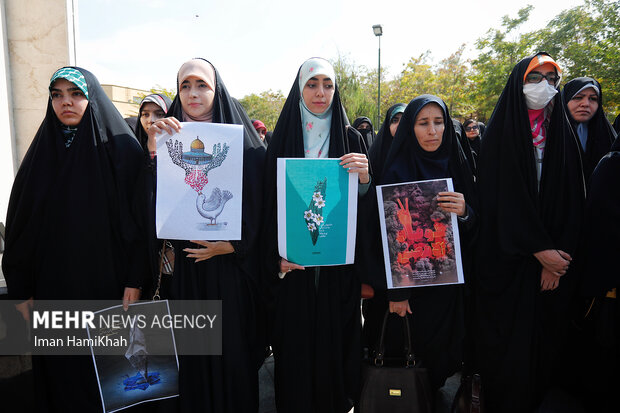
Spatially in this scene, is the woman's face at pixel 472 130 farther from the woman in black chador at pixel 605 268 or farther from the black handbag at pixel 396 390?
the black handbag at pixel 396 390

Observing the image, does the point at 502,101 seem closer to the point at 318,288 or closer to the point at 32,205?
the point at 318,288

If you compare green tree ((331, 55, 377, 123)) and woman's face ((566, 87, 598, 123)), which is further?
green tree ((331, 55, 377, 123))

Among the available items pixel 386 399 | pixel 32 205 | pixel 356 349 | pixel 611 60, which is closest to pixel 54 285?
pixel 32 205

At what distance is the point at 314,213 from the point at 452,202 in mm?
856

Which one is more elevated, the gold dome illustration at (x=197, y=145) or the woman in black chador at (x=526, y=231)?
the gold dome illustration at (x=197, y=145)

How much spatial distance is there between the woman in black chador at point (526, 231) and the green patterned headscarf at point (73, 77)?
268 cm

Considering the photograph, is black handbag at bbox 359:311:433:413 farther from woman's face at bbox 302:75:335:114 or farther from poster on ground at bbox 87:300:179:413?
woman's face at bbox 302:75:335:114

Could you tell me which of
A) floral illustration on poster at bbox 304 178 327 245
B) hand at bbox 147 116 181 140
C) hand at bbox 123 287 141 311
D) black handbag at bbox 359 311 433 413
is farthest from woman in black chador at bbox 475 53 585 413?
hand at bbox 123 287 141 311

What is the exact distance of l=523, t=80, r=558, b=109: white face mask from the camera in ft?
7.95

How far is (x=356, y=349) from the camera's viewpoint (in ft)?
7.81

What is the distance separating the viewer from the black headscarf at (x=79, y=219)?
7.34ft

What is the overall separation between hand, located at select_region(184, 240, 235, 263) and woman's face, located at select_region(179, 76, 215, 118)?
0.80 metres

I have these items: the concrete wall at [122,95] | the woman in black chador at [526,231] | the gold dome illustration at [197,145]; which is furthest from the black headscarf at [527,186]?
the concrete wall at [122,95]

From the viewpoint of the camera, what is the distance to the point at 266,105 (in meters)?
34.8
